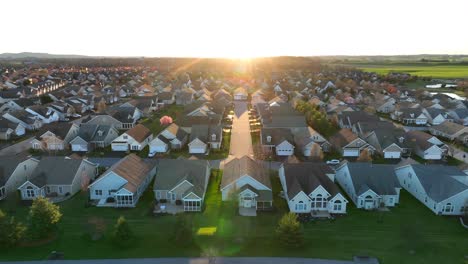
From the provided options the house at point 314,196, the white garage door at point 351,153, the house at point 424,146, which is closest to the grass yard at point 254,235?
the house at point 314,196

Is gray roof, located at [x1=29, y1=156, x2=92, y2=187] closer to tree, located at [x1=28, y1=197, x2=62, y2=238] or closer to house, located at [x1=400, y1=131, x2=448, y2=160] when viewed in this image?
tree, located at [x1=28, y1=197, x2=62, y2=238]

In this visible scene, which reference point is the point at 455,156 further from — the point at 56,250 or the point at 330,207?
the point at 56,250

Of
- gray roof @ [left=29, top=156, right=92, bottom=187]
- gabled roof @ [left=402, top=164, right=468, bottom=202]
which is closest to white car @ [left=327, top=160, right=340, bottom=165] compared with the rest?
gabled roof @ [left=402, top=164, right=468, bottom=202]

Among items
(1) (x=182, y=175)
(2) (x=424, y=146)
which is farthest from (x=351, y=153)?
(1) (x=182, y=175)

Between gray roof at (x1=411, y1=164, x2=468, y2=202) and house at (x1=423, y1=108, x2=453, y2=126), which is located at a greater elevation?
house at (x1=423, y1=108, x2=453, y2=126)

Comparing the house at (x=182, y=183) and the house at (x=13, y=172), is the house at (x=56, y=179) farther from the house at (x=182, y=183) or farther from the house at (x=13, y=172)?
the house at (x=182, y=183)

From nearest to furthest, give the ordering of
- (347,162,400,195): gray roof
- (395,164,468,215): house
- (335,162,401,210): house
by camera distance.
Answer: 1. (395,164,468,215): house
2. (335,162,401,210): house
3. (347,162,400,195): gray roof

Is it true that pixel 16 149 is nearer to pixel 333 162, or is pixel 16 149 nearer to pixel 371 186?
pixel 333 162
